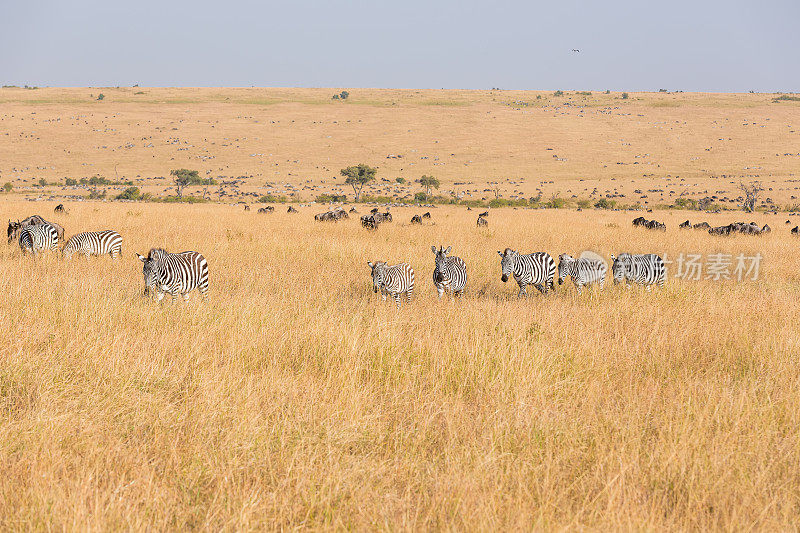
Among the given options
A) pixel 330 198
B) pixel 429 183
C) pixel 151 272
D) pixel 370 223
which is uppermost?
pixel 151 272

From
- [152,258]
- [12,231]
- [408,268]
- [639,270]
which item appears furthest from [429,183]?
[152,258]

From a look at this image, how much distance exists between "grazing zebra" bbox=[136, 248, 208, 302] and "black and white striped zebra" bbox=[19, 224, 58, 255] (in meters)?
6.91

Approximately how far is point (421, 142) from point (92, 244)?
96882 millimetres

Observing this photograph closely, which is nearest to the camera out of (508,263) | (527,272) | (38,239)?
(508,263)

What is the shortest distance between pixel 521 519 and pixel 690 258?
1634cm

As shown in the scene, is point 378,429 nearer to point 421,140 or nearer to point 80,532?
point 80,532

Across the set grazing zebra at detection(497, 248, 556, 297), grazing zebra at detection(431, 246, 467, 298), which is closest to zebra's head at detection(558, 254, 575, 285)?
grazing zebra at detection(497, 248, 556, 297)

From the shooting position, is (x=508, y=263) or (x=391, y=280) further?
(x=508, y=263)

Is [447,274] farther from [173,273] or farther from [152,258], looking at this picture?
[152,258]

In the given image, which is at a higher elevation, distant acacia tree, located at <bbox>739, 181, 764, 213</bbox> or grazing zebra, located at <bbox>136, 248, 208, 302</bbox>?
grazing zebra, located at <bbox>136, 248, 208, 302</bbox>

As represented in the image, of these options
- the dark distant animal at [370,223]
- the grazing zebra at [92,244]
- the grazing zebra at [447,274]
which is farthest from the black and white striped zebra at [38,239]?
the dark distant animal at [370,223]

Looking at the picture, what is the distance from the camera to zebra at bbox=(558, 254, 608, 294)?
1184 cm

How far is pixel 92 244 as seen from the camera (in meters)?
14.9

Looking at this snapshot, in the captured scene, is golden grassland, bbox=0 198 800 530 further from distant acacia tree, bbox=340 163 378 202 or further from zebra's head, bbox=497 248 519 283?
distant acacia tree, bbox=340 163 378 202
